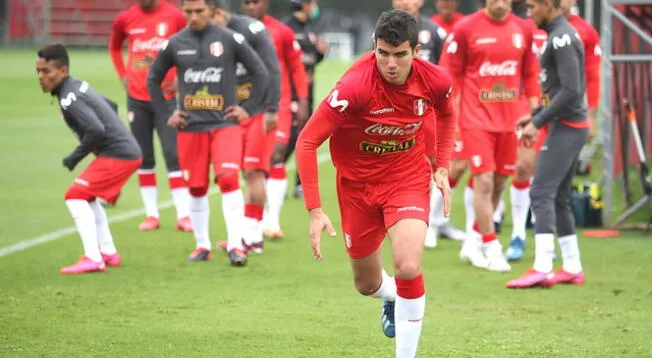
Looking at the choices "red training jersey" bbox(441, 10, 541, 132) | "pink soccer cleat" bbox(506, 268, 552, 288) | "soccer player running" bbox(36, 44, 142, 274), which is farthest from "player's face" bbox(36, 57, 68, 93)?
"pink soccer cleat" bbox(506, 268, 552, 288)

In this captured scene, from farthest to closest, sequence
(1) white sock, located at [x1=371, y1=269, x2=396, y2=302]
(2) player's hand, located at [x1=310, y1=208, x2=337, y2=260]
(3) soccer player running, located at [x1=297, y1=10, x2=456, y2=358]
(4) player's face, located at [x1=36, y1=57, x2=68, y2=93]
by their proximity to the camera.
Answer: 1. (4) player's face, located at [x1=36, y1=57, x2=68, y2=93]
2. (1) white sock, located at [x1=371, y1=269, x2=396, y2=302]
3. (3) soccer player running, located at [x1=297, y1=10, x2=456, y2=358]
4. (2) player's hand, located at [x1=310, y1=208, x2=337, y2=260]

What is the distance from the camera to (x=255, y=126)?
1212 centimetres

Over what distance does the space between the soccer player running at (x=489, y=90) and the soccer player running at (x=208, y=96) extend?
1.89 metres

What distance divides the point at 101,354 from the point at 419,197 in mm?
2240

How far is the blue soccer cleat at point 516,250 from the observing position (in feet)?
39.1

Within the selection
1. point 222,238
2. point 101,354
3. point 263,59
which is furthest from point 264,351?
point 222,238

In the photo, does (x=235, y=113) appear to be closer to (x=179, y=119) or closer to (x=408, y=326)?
(x=179, y=119)

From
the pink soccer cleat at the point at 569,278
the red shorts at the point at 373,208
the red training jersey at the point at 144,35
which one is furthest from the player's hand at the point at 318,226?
the red training jersey at the point at 144,35

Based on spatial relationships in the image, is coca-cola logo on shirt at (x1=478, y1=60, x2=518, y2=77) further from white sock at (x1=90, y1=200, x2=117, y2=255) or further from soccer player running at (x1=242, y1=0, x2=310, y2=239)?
white sock at (x1=90, y1=200, x2=117, y2=255)

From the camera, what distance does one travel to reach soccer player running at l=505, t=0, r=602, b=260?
36.6 ft

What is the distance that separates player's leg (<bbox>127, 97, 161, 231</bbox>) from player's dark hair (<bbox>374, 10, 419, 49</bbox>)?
7028 mm

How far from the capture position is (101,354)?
7.94 m

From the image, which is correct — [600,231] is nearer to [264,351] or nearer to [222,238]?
[222,238]

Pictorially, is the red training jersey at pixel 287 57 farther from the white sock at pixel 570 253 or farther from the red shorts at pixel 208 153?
the white sock at pixel 570 253
